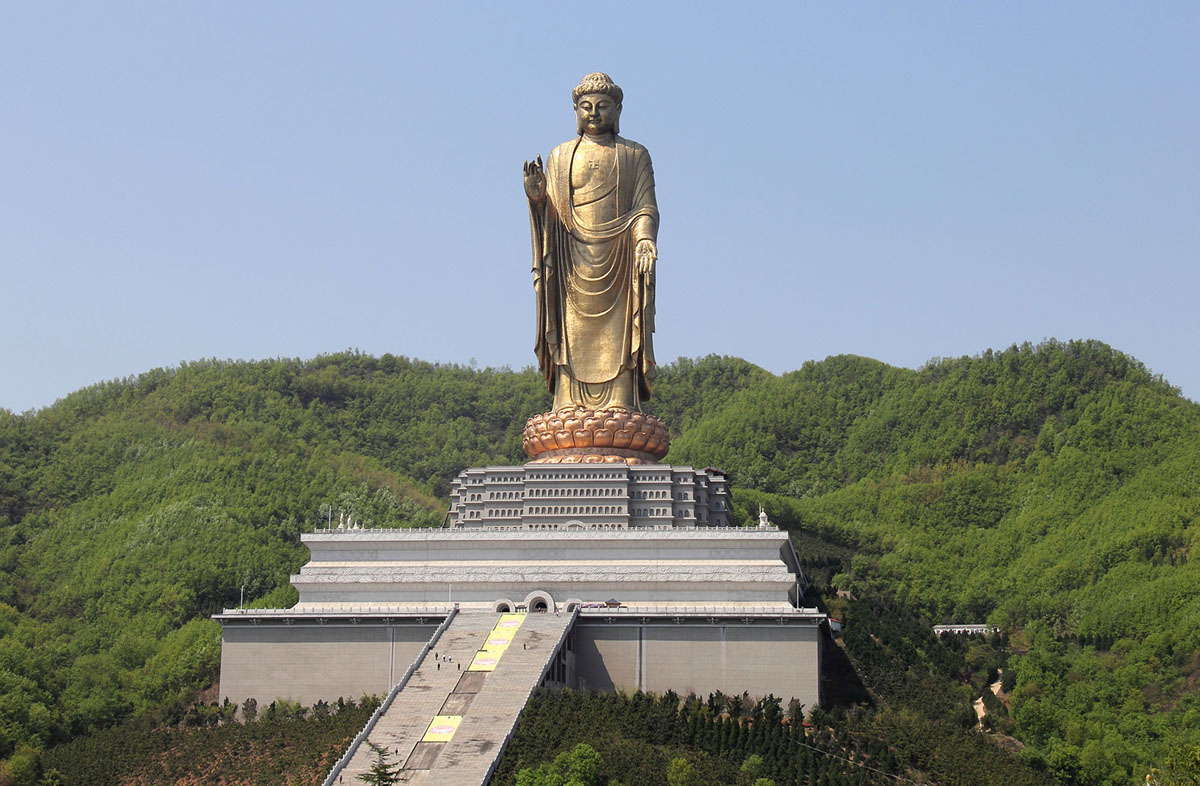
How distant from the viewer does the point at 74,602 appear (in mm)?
41875

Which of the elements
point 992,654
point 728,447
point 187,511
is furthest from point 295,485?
point 992,654

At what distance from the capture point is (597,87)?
119 ft

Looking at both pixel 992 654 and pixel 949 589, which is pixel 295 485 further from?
pixel 992 654

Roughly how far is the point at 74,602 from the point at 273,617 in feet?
46.3

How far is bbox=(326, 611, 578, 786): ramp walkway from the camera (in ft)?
79.3

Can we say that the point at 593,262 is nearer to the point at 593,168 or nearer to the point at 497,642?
the point at 593,168

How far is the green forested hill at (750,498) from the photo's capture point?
107 feet

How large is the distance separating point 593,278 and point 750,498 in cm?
1529

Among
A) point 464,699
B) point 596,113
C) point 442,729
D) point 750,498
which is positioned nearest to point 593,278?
point 596,113

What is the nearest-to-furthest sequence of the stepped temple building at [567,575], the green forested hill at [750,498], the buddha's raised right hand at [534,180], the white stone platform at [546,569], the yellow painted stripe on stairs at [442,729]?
the yellow painted stripe on stairs at [442,729]
the stepped temple building at [567,575]
the white stone platform at [546,569]
the green forested hill at [750,498]
the buddha's raised right hand at [534,180]

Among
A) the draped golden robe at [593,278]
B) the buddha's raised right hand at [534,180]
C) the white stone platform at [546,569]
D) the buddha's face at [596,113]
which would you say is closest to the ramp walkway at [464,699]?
the white stone platform at [546,569]

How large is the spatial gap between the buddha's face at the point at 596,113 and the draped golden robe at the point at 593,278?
0.60 m

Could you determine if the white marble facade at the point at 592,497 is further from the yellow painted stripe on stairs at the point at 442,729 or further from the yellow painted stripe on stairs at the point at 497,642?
the yellow painted stripe on stairs at the point at 442,729

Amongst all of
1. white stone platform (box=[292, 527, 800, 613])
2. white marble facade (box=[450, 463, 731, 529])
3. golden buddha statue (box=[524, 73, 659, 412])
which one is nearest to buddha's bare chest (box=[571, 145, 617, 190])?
golden buddha statue (box=[524, 73, 659, 412])
